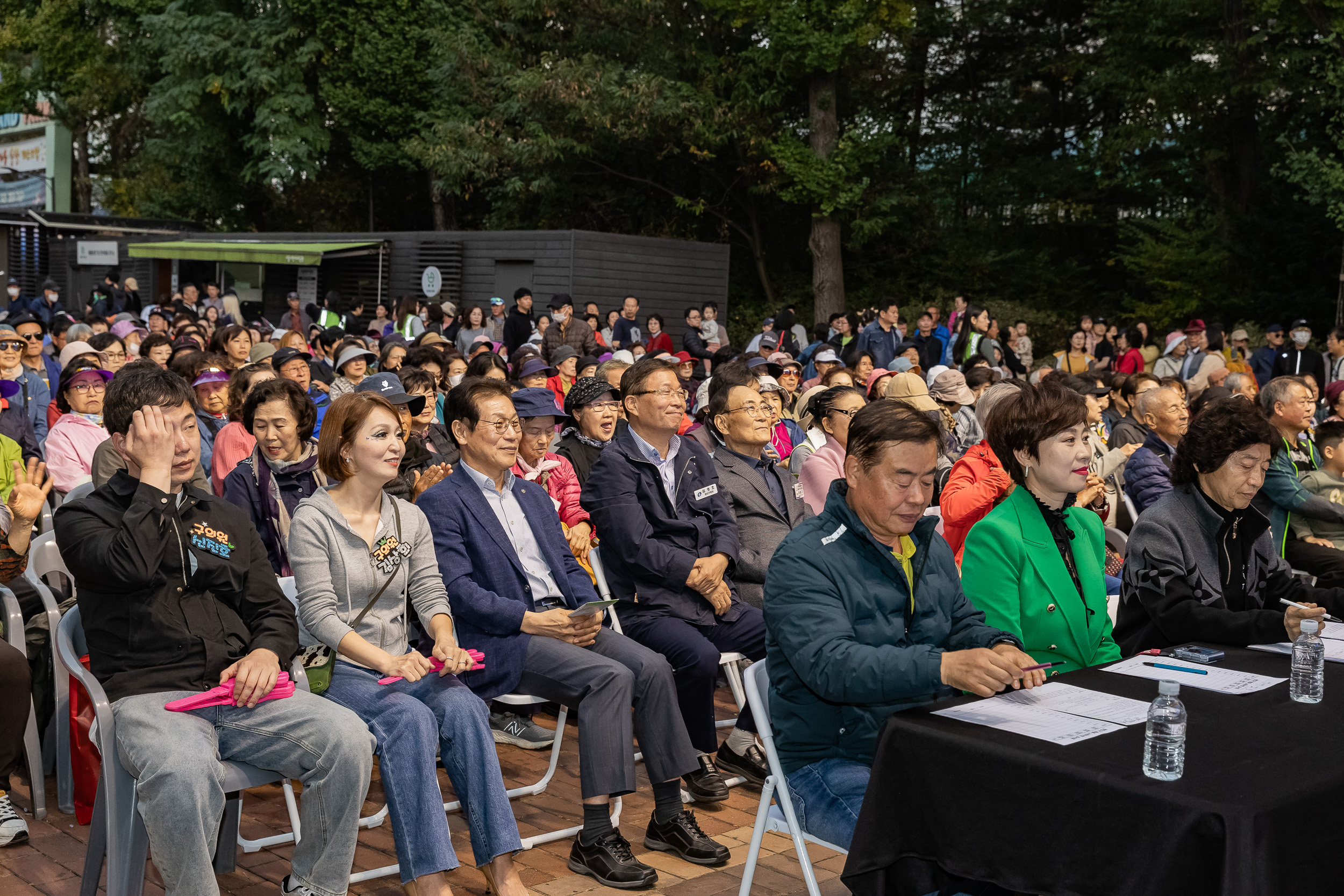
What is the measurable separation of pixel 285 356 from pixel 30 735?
14.5ft

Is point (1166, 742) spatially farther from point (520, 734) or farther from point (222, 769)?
point (520, 734)

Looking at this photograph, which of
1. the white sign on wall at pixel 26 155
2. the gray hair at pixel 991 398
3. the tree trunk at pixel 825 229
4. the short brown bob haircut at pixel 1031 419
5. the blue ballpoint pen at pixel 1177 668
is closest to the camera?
the blue ballpoint pen at pixel 1177 668

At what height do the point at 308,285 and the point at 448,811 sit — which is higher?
the point at 308,285

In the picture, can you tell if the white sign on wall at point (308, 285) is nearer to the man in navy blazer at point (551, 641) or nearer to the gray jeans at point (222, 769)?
the man in navy blazer at point (551, 641)

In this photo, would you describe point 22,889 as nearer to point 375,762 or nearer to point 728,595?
point 375,762

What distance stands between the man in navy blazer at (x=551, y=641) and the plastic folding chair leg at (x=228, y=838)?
33.8 inches

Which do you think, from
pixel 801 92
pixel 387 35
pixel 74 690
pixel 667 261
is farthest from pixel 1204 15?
pixel 74 690

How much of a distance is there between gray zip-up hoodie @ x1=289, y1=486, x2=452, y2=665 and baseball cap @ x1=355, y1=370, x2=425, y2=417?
1.16 meters

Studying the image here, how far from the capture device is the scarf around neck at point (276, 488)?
504 centimetres

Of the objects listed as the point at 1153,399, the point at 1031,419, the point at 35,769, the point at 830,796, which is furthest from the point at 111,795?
the point at 1153,399

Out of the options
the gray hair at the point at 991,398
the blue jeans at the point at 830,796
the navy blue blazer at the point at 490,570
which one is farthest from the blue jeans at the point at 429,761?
the gray hair at the point at 991,398

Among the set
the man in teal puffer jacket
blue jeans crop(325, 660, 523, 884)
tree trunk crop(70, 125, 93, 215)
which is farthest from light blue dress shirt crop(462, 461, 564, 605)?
tree trunk crop(70, 125, 93, 215)

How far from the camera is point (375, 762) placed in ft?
16.7

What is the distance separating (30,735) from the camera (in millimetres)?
4332
